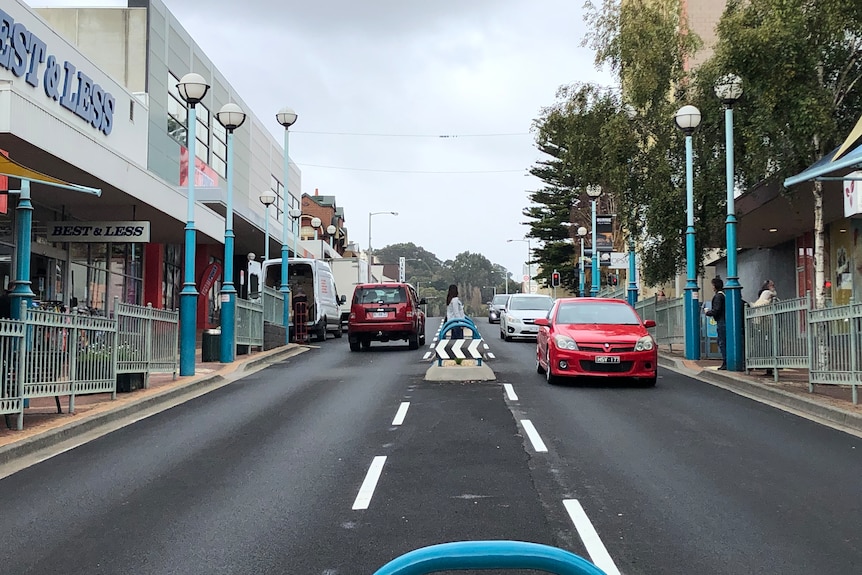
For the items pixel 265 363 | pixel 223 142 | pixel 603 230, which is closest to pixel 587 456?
pixel 265 363

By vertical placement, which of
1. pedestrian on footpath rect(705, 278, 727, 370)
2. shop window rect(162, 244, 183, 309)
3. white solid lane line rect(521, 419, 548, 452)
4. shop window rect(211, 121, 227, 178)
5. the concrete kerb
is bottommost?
white solid lane line rect(521, 419, 548, 452)

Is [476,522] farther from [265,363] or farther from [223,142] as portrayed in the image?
[223,142]

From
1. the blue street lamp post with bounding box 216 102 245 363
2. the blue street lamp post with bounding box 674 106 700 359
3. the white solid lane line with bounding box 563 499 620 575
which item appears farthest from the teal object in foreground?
the blue street lamp post with bounding box 216 102 245 363

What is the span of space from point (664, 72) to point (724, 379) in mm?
8011

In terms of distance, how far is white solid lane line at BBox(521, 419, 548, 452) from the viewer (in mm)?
9001

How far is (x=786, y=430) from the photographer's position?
10.1m

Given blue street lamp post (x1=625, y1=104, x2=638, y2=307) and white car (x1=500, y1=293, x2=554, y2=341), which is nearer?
blue street lamp post (x1=625, y1=104, x2=638, y2=307)

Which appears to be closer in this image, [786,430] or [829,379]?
[786,430]

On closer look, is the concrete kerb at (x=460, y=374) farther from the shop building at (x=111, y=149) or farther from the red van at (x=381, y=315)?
the shop building at (x=111, y=149)

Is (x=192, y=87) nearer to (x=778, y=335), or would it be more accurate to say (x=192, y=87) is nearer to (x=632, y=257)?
(x=778, y=335)

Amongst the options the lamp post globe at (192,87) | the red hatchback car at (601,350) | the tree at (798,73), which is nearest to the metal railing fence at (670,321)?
the tree at (798,73)

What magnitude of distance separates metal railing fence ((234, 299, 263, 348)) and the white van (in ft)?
17.4

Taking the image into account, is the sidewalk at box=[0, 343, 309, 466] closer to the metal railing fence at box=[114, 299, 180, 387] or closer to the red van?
the metal railing fence at box=[114, 299, 180, 387]

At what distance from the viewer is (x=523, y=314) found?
27.9 meters
